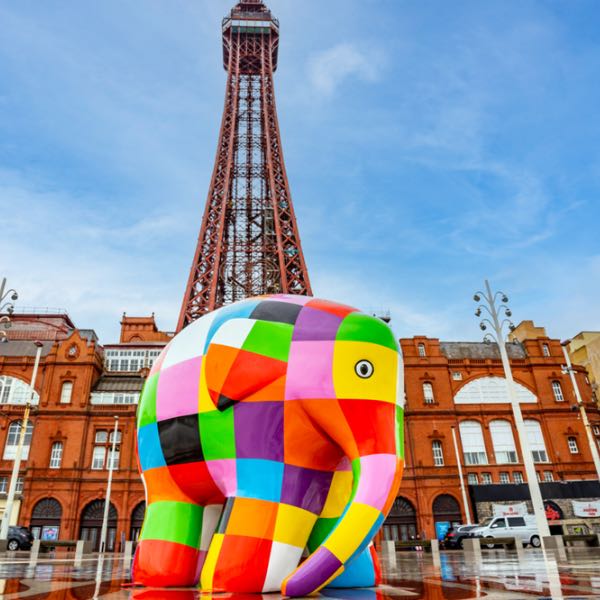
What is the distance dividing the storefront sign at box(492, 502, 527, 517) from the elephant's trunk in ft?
98.4

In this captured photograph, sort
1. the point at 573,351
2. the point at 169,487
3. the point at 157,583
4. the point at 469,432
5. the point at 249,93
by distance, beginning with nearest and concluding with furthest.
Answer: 1. the point at 157,583
2. the point at 169,487
3. the point at 469,432
4. the point at 573,351
5. the point at 249,93

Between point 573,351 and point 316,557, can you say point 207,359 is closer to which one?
point 316,557

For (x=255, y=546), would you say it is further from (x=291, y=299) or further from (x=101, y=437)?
(x=101, y=437)

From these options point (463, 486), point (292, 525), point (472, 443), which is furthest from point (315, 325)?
point (472, 443)

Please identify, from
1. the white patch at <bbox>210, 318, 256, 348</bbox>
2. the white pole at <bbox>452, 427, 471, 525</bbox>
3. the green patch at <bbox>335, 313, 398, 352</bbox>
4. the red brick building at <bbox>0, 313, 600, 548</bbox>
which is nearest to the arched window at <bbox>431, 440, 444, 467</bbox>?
the red brick building at <bbox>0, 313, 600, 548</bbox>

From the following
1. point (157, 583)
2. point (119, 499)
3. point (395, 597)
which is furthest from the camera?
point (119, 499)

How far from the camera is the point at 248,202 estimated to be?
5150cm

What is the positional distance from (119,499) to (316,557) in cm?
3213

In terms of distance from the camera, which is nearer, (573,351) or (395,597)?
(395,597)

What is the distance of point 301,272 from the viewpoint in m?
44.7

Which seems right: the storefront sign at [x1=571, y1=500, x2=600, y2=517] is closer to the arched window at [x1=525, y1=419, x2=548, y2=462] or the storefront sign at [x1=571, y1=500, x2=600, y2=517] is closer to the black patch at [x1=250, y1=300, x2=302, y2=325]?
the arched window at [x1=525, y1=419, x2=548, y2=462]

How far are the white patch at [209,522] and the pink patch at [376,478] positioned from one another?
5.97 ft

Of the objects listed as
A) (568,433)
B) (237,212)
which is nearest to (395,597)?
(568,433)

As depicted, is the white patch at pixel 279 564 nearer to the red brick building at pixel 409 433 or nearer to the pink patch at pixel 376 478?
the pink patch at pixel 376 478
